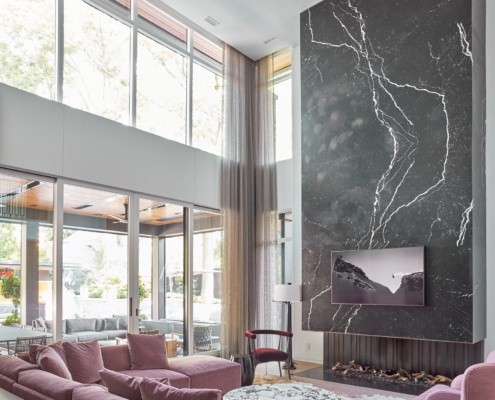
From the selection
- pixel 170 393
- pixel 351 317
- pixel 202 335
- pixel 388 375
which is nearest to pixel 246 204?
pixel 202 335

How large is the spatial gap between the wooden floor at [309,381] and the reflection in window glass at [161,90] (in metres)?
3.57

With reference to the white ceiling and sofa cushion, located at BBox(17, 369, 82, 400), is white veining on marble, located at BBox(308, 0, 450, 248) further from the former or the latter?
sofa cushion, located at BBox(17, 369, 82, 400)

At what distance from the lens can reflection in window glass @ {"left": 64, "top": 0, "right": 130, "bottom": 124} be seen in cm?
620

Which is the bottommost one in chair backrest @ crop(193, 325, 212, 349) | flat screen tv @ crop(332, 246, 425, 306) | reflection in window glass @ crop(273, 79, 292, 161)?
chair backrest @ crop(193, 325, 212, 349)

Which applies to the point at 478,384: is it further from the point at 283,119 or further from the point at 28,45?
the point at 283,119

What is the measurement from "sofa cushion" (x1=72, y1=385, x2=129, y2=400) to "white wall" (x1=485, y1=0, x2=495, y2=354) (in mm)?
4700

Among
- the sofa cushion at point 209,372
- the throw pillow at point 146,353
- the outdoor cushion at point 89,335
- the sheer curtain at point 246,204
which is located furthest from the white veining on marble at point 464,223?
the outdoor cushion at point 89,335

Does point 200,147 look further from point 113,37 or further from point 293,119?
point 113,37

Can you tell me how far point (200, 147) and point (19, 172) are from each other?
3.09m

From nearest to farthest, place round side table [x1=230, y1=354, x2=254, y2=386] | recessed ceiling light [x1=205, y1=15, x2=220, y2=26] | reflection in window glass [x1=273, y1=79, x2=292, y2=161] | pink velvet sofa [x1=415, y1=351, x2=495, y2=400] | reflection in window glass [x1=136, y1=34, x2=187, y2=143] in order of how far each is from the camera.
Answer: pink velvet sofa [x1=415, y1=351, x2=495, y2=400], round side table [x1=230, y1=354, x2=254, y2=386], reflection in window glass [x1=136, y1=34, x2=187, y2=143], recessed ceiling light [x1=205, y1=15, x2=220, y2=26], reflection in window glass [x1=273, y1=79, x2=292, y2=161]

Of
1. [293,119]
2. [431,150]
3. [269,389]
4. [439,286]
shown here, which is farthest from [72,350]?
[293,119]

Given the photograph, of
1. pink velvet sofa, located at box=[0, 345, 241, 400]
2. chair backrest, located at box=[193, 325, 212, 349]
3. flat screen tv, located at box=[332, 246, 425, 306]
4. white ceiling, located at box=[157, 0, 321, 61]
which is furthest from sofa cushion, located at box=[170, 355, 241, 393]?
white ceiling, located at box=[157, 0, 321, 61]

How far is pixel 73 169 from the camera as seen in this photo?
5.92 metres

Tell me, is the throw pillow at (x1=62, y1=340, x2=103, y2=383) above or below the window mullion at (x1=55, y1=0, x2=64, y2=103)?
below
